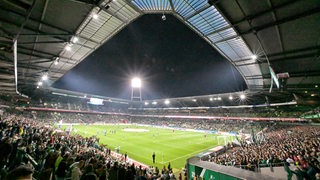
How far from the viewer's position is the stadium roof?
7.50 metres

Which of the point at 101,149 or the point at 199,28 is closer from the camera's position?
the point at 199,28

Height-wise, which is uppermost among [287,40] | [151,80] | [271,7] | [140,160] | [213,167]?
[151,80]

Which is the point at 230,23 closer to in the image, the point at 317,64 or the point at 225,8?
the point at 225,8

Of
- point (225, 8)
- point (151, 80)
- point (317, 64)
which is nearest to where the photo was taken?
point (225, 8)

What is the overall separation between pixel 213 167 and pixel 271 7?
9.51 m

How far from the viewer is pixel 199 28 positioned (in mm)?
12641

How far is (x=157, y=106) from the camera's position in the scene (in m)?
78.1

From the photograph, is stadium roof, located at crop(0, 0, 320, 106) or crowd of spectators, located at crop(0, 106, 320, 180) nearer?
crowd of spectators, located at crop(0, 106, 320, 180)

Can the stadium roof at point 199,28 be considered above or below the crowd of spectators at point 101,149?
above

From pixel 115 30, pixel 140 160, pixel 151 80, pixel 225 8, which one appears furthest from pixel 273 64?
pixel 151 80

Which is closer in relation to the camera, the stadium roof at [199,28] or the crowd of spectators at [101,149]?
the crowd of spectators at [101,149]

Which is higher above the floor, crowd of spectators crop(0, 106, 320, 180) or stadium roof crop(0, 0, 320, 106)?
stadium roof crop(0, 0, 320, 106)

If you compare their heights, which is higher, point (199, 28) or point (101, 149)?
point (199, 28)

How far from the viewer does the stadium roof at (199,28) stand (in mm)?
7496
